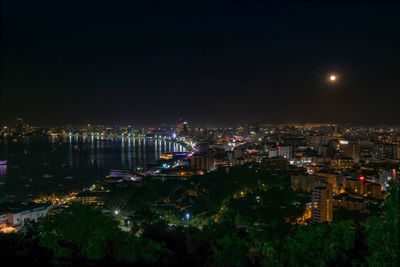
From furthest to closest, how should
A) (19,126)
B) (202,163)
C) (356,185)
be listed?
(19,126) → (202,163) → (356,185)

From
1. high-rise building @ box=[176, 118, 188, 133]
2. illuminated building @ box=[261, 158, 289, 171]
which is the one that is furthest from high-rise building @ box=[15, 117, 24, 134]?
illuminated building @ box=[261, 158, 289, 171]

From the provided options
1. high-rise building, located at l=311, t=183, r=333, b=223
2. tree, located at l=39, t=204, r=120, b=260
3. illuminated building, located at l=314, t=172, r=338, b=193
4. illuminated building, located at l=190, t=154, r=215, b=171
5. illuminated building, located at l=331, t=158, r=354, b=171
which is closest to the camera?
tree, located at l=39, t=204, r=120, b=260

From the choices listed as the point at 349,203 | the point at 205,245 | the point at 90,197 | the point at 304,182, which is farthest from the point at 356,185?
the point at 205,245

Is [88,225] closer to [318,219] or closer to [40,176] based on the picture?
[318,219]

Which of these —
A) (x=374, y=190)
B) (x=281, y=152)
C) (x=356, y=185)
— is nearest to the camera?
(x=374, y=190)

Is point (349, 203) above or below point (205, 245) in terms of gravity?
below

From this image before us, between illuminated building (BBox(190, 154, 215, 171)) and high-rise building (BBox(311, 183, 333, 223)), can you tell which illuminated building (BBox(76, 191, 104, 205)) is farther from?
illuminated building (BBox(190, 154, 215, 171))

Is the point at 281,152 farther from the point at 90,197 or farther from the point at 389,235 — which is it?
the point at 389,235

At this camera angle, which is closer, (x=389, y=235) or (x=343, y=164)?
(x=389, y=235)
